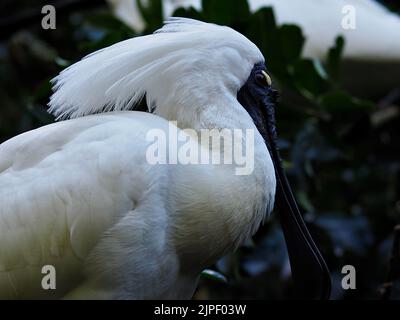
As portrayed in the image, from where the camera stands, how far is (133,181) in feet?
7.54

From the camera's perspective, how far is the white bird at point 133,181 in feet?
7.52

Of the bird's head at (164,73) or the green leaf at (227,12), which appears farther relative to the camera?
the green leaf at (227,12)

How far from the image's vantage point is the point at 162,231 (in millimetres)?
2326

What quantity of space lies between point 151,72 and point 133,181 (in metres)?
0.35

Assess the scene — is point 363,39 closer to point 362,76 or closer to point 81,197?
point 362,76

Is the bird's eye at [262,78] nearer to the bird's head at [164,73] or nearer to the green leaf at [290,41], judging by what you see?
the bird's head at [164,73]

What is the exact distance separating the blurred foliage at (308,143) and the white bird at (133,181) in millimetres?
730

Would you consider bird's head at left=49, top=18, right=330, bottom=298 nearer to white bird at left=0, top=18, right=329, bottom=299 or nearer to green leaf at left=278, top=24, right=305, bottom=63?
white bird at left=0, top=18, right=329, bottom=299

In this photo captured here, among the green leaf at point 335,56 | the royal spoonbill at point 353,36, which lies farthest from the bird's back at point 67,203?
the royal spoonbill at point 353,36

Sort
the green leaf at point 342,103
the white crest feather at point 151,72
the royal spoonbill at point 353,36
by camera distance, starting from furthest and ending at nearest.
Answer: the royal spoonbill at point 353,36, the green leaf at point 342,103, the white crest feather at point 151,72

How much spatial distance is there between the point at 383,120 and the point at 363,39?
47 centimetres

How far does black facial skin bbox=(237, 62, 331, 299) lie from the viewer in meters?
2.64

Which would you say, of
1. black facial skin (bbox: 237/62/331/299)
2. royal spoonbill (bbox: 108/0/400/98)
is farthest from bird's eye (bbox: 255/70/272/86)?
royal spoonbill (bbox: 108/0/400/98)

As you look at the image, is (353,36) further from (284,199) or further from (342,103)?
(284,199)
